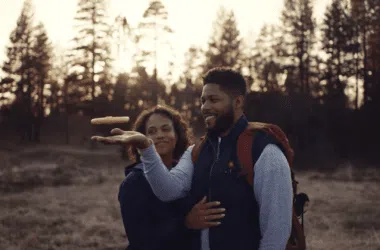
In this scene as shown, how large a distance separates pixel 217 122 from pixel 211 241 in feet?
2.57

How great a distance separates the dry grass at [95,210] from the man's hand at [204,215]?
5594 mm

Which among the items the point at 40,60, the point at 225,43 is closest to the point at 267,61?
the point at 225,43

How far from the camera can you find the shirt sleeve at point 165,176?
269 cm

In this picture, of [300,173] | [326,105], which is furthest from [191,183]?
[326,105]

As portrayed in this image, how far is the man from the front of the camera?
8.14 ft

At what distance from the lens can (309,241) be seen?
8094 mm

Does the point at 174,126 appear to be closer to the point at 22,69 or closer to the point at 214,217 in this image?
the point at 214,217

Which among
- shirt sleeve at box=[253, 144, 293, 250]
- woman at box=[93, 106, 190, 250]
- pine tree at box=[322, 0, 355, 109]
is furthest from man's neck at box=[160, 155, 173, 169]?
pine tree at box=[322, 0, 355, 109]

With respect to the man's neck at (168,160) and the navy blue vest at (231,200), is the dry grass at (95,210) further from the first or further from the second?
the navy blue vest at (231,200)

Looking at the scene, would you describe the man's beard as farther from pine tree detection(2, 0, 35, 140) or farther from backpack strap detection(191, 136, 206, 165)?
pine tree detection(2, 0, 35, 140)

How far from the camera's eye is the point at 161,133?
138 inches

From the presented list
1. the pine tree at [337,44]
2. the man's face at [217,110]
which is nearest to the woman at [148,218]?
the man's face at [217,110]

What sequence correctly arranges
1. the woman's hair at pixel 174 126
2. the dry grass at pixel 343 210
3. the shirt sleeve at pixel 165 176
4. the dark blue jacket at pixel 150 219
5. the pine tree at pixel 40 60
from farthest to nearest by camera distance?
the pine tree at pixel 40 60 → the dry grass at pixel 343 210 → the woman's hair at pixel 174 126 → the dark blue jacket at pixel 150 219 → the shirt sleeve at pixel 165 176

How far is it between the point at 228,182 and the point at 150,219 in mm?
749
